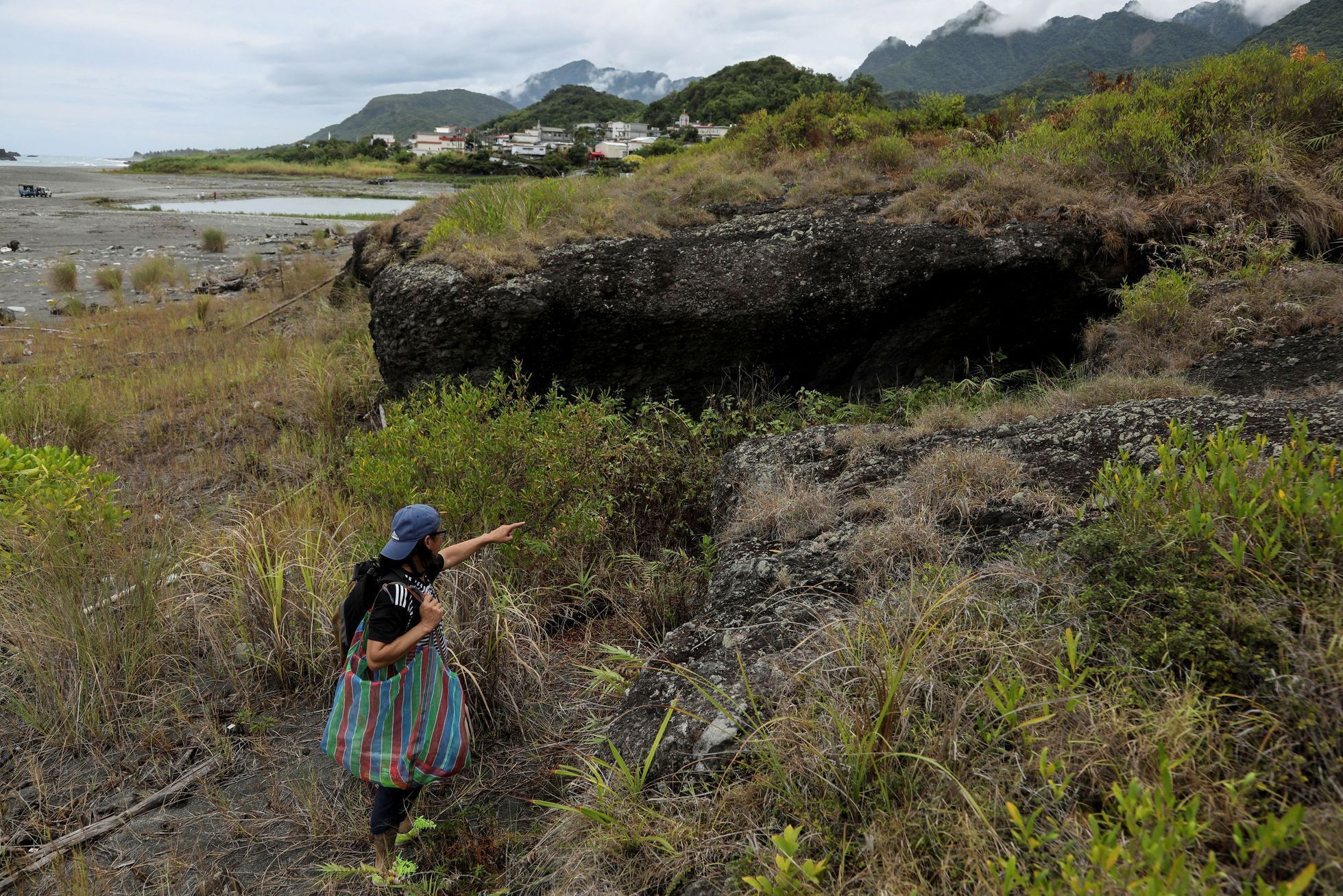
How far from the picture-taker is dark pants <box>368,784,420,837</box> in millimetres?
2805

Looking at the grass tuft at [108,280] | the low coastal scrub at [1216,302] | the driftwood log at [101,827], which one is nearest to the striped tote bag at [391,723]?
the driftwood log at [101,827]

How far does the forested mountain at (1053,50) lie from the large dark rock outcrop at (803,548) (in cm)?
7443

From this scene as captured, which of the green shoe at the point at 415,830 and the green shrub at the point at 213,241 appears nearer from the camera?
the green shoe at the point at 415,830

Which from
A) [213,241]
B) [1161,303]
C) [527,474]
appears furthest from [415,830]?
[213,241]

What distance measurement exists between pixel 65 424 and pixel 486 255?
453 centimetres

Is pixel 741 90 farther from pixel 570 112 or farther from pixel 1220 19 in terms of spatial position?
pixel 1220 19

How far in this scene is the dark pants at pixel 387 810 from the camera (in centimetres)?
280

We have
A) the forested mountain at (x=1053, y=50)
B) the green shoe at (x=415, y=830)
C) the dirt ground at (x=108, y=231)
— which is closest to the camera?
the green shoe at (x=415, y=830)

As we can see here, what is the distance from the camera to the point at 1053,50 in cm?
13350

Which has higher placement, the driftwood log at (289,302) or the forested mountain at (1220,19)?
the forested mountain at (1220,19)

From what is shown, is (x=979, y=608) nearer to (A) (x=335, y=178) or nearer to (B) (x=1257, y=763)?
(B) (x=1257, y=763)

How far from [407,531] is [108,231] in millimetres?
33049

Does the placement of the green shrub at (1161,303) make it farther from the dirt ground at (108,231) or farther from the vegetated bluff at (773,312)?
the dirt ground at (108,231)

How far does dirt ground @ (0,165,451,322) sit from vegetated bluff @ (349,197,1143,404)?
933cm
